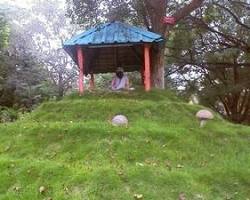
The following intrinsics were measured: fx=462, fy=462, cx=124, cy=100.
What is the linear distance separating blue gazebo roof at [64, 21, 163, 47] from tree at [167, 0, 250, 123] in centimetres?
610

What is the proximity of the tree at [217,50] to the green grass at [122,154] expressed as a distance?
27.4 ft

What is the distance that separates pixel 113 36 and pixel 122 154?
509 centimetres

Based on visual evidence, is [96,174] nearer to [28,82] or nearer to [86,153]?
[86,153]

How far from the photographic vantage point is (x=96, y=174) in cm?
809

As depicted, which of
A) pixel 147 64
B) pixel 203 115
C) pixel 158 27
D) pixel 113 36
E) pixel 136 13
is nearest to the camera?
pixel 203 115

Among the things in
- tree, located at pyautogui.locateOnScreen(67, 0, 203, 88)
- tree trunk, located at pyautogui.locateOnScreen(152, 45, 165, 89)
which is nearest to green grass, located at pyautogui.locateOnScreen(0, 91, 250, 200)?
tree trunk, located at pyautogui.locateOnScreen(152, 45, 165, 89)

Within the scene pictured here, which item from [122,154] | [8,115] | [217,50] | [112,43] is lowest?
[8,115]

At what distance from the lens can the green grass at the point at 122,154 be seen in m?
7.97

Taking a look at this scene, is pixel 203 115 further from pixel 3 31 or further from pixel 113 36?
pixel 3 31

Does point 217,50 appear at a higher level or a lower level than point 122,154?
higher

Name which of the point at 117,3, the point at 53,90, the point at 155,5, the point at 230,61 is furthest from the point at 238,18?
the point at 53,90

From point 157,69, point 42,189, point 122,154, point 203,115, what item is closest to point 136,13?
point 157,69

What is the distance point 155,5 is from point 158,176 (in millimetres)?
8141

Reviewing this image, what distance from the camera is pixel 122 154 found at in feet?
29.9
